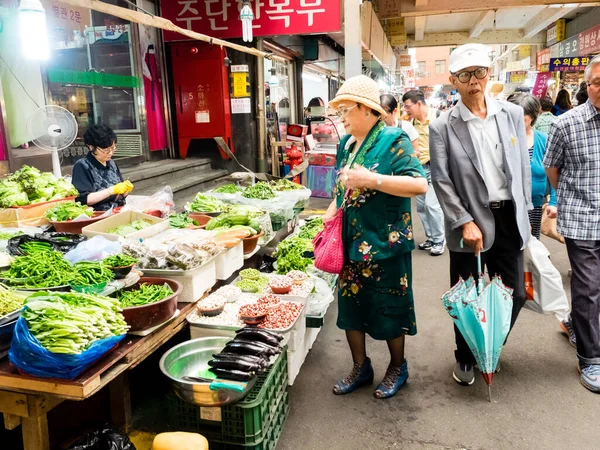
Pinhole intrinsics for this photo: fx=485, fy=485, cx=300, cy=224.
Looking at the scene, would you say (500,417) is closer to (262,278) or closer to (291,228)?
(262,278)

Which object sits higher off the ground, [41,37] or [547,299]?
[41,37]

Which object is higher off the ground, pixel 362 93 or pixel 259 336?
pixel 362 93

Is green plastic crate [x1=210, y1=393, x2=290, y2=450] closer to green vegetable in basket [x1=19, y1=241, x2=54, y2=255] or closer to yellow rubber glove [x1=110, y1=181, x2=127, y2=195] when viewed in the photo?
green vegetable in basket [x1=19, y1=241, x2=54, y2=255]

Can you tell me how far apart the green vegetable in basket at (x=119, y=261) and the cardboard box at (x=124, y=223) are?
1.88 ft

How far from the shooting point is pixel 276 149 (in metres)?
11.3

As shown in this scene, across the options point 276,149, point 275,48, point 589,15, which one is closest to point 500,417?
point 276,149

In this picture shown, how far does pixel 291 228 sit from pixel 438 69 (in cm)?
4737

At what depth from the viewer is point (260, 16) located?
28.7 ft

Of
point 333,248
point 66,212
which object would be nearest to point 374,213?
point 333,248

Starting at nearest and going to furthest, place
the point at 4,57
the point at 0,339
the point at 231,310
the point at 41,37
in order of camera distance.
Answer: the point at 0,339
the point at 231,310
the point at 41,37
the point at 4,57

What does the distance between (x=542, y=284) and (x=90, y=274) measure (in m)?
3.15

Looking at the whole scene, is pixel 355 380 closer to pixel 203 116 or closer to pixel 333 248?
pixel 333 248

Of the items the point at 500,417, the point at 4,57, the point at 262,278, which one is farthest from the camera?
the point at 4,57

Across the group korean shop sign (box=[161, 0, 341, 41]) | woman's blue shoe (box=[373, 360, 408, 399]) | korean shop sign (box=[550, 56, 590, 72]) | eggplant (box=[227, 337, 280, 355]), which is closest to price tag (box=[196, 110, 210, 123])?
korean shop sign (box=[161, 0, 341, 41])
